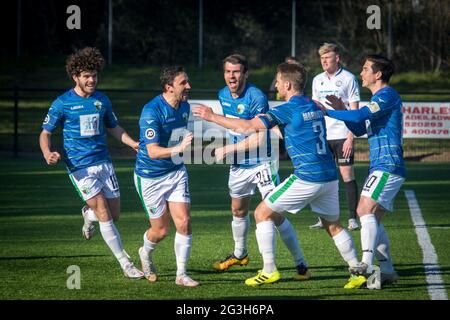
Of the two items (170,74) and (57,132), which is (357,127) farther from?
(57,132)

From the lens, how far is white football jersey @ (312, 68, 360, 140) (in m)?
13.7

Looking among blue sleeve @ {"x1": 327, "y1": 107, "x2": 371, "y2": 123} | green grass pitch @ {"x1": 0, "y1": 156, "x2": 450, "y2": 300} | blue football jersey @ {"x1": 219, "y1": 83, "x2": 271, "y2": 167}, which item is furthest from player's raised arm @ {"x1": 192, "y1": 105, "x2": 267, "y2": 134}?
green grass pitch @ {"x1": 0, "y1": 156, "x2": 450, "y2": 300}

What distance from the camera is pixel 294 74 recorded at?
364 inches

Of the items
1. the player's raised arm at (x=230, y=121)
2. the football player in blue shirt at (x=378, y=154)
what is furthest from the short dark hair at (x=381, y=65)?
the player's raised arm at (x=230, y=121)

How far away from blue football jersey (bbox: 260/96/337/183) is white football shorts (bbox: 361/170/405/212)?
427 millimetres

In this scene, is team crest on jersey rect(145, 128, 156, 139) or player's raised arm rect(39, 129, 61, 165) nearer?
team crest on jersey rect(145, 128, 156, 139)

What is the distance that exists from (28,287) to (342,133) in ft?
19.3

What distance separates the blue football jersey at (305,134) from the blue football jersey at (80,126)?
1861 millimetres

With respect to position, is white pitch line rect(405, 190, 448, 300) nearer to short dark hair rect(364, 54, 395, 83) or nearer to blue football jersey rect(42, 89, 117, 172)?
short dark hair rect(364, 54, 395, 83)

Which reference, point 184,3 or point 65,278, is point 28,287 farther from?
point 184,3

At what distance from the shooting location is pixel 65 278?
9875 millimetres

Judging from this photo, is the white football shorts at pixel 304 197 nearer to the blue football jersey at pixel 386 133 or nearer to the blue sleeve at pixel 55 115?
the blue football jersey at pixel 386 133

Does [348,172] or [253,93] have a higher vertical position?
[253,93]

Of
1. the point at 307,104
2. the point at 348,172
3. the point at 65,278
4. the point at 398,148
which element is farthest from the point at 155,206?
the point at 348,172
